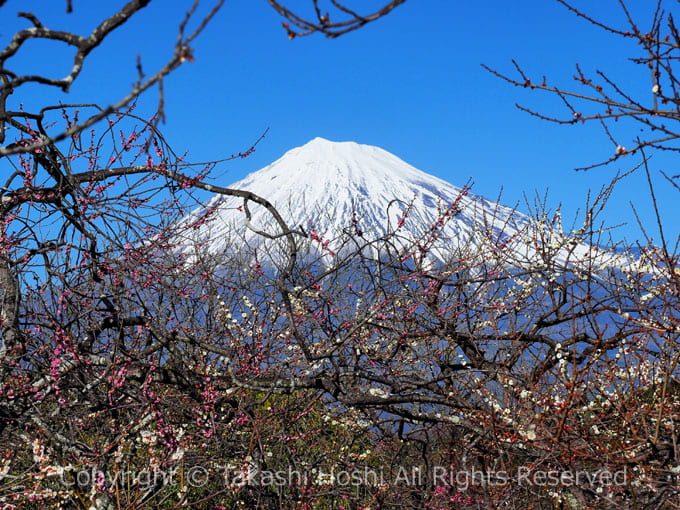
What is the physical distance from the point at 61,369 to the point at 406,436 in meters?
3.52

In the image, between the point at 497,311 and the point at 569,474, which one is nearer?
the point at 569,474

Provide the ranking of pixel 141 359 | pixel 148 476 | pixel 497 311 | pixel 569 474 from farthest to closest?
1. pixel 497 311
2. pixel 141 359
3. pixel 148 476
4. pixel 569 474

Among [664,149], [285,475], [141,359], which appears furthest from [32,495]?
[664,149]

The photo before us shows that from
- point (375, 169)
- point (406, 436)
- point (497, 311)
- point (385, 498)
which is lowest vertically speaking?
point (385, 498)

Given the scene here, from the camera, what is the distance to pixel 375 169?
74250 millimetres

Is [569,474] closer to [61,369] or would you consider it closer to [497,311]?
[497,311]

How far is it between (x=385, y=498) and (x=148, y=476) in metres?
3.03

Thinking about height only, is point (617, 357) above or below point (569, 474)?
above

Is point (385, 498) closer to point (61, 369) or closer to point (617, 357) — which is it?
point (617, 357)

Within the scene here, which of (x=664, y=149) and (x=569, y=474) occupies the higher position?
(x=664, y=149)

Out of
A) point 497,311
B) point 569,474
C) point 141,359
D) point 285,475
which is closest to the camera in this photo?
point 569,474

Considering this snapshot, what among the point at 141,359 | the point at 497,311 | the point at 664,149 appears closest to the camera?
the point at 664,149

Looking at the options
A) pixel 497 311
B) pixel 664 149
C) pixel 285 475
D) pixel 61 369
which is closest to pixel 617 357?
pixel 497 311

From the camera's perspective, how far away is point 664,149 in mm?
2721
